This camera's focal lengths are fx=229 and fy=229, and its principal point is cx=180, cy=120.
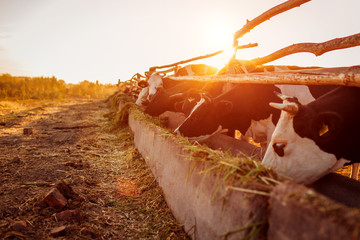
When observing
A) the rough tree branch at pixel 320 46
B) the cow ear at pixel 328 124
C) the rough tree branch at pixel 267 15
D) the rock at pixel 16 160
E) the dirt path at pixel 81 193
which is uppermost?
the rough tree branch at pixel 267 15

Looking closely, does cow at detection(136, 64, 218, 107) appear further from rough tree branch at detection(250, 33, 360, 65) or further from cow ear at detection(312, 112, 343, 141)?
cow ear at detection(312, 112, 343, 141)

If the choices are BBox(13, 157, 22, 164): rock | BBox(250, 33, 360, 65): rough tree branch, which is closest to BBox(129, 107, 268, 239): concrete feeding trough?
BBox(13, 157, 22, 164): rock

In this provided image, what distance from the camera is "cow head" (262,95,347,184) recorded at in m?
2.43

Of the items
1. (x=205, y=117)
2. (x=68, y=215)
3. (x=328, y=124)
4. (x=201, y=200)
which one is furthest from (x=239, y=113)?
(x=68, y=215)

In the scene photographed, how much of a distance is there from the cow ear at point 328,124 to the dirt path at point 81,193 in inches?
70.6

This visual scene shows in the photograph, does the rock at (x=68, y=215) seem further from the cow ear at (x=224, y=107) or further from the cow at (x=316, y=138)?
the cow ear at (x=224, y=107)

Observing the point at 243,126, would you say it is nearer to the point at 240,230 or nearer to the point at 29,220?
the point at 240,230

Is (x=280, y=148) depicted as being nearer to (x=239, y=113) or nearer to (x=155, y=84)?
(x=239, y=113)

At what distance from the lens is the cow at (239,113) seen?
4512 mm

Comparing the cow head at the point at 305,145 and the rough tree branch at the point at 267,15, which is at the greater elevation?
the rough tree branch at the point at 267,15

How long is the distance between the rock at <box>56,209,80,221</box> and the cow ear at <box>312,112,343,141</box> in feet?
8.56

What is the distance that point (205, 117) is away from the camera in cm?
478

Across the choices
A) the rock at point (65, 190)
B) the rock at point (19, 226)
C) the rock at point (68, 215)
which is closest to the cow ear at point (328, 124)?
the rock at point (68, 215)

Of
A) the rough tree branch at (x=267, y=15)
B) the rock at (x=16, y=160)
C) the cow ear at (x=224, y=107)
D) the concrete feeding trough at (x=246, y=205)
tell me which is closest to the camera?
the concrete feeding trough at (x=246, y=205)
